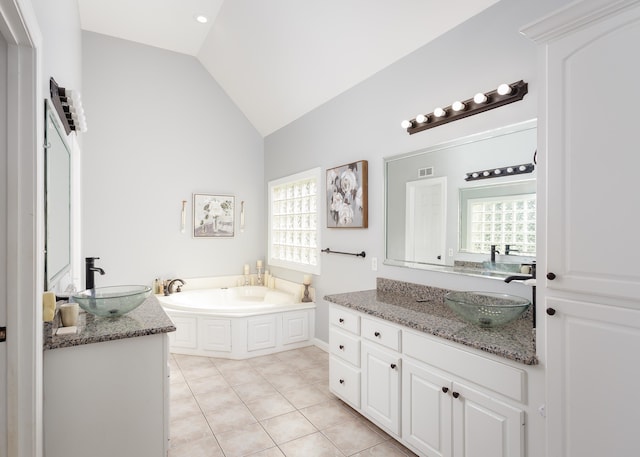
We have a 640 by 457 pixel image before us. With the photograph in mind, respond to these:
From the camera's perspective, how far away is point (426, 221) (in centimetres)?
278

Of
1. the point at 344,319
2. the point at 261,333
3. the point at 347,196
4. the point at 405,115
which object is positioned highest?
the point at 405,115

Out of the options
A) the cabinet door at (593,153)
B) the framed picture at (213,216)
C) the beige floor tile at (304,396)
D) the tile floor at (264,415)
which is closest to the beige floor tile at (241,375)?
the tile floor at (264,415)

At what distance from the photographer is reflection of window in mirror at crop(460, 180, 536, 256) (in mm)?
2111

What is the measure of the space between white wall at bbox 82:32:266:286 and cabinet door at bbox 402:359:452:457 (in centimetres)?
344

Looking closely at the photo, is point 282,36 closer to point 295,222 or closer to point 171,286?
point 295,222

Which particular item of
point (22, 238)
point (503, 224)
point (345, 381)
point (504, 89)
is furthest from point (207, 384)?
point (504, 89)

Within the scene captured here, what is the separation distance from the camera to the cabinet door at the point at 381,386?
2254mm

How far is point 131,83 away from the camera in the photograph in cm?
445

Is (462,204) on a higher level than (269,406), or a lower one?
higher

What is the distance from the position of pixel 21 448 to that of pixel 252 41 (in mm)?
3705

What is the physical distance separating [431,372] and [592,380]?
81 centimetres

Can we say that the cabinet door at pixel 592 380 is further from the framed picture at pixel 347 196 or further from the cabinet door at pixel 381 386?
the framed picture at pixel 347 196

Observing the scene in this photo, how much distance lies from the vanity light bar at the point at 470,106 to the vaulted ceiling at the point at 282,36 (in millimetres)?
560

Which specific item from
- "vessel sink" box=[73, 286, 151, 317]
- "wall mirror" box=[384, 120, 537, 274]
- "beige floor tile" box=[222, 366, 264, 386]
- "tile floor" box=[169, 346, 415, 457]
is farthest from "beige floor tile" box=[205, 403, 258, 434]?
"wall mirror" box=[384, 120, 537, 274]
